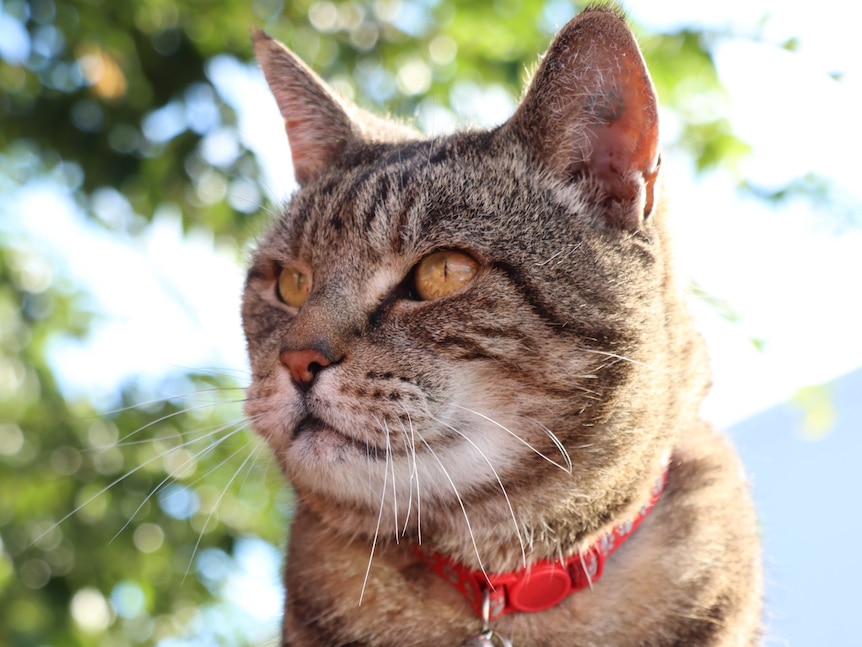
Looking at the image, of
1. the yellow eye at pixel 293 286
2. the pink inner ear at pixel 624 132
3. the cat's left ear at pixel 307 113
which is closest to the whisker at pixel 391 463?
the yellow eye at pixel 293 286

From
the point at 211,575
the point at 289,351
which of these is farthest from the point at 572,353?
the point at 211,575

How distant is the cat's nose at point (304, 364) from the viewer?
4.06ft

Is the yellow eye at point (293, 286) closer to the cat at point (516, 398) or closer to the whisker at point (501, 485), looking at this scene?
the cat at point (516, 398)

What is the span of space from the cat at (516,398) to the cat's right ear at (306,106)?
0.32 m

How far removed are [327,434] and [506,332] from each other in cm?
31

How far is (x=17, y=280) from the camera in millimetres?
2506

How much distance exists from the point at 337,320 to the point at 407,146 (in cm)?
51

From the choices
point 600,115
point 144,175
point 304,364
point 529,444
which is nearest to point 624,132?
point 600,115

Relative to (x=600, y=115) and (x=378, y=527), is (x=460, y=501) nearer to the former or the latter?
(x=378, y=527)

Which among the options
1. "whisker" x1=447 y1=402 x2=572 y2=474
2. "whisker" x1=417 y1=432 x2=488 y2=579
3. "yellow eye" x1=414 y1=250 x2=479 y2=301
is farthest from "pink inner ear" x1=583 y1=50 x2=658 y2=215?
"whisker" x1=417 y1=432 x2=488 y2=579

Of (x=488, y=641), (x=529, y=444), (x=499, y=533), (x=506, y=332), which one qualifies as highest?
(x=506, y=332)

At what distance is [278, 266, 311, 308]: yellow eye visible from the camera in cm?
154

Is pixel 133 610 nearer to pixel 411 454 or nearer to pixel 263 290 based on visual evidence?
pixel 263 290

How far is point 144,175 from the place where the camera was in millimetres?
2301
